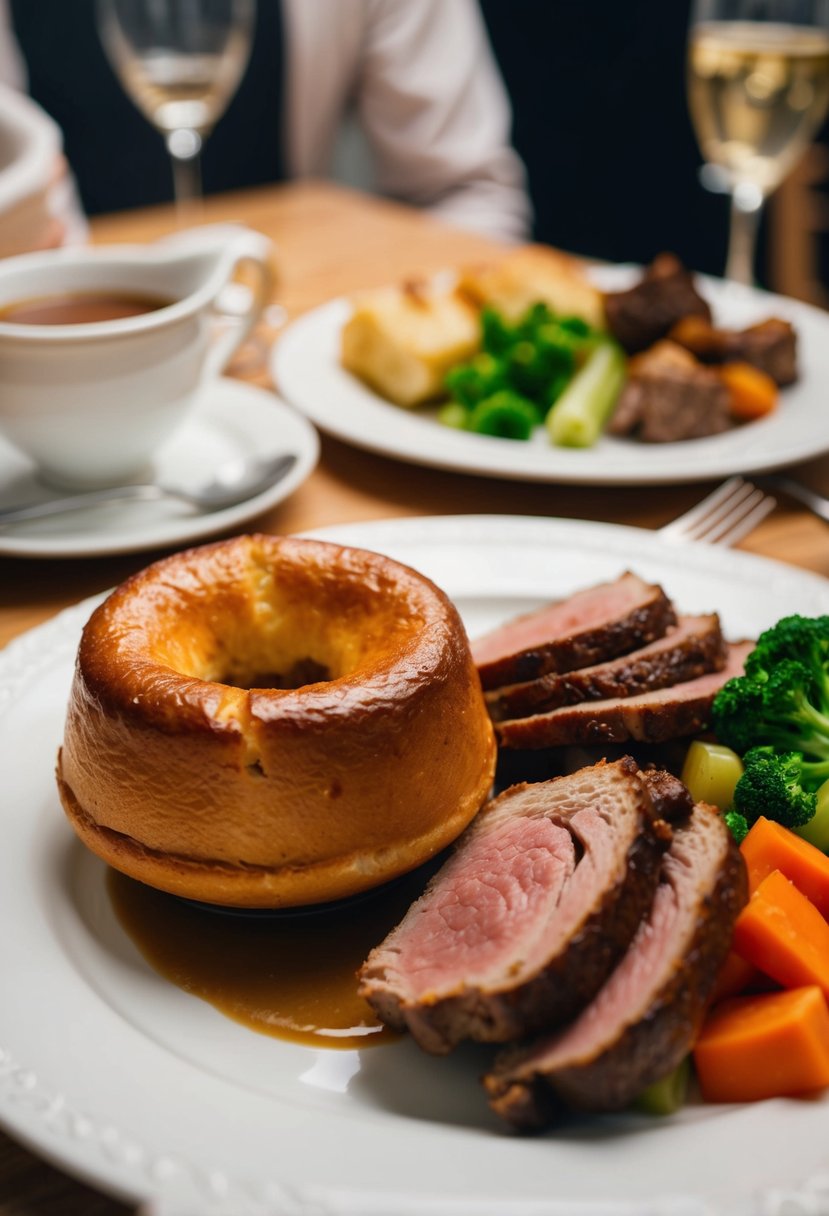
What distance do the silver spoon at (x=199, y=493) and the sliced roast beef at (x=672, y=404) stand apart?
0.83m

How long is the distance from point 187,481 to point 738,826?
142 centimetres

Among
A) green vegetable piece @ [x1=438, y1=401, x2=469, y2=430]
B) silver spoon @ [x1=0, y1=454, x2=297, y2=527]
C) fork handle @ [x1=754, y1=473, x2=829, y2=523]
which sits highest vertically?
silver spoon @ [x1=0, y1=454, x2=297, y2=527]

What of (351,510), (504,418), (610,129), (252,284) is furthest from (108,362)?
(610,129)

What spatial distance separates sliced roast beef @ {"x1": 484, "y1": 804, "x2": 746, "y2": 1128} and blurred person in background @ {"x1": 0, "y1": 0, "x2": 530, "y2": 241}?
4.83 m

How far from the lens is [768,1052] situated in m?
1.20

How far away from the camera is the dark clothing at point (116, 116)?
5531 millimetres

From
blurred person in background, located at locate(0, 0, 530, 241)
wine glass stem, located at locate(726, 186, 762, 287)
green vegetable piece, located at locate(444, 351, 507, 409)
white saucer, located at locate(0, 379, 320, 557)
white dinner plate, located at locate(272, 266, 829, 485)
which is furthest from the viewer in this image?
blurred person in background, located at locate(0, 0, 530, 241)

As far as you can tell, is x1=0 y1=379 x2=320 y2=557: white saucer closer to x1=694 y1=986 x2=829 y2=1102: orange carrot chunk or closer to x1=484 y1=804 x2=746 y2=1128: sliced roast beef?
x1=484 y1=804 x2=746 y2=1128: sliced roast beef

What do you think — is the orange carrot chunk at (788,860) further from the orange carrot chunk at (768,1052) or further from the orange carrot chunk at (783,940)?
the orange carrot chunk at (768,1052)

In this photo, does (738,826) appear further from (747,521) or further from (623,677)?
(747,521)

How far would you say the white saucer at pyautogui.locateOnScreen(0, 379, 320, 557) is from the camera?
2.16 meters

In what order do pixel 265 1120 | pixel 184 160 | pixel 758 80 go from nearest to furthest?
pixel 265 1120 < pixel 758 80 < pixel 184 160

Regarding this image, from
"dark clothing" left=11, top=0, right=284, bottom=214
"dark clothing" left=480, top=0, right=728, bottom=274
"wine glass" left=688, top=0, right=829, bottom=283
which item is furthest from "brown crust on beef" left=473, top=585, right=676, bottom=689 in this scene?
"dark clothing" left=480, top=0, right=728, bottom=274

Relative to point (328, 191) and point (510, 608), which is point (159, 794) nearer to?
point (510, 608)
